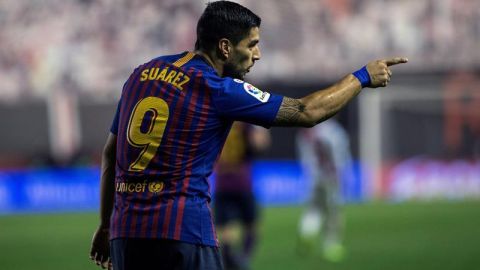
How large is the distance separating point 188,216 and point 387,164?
20.2 m

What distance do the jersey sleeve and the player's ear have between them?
16 cm

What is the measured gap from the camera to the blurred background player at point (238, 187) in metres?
10.1

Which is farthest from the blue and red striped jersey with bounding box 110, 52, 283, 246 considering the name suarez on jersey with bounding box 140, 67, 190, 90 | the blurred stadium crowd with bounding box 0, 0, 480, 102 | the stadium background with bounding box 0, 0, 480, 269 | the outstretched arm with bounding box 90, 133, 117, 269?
the blurred stadium crowd with bounding box 0, 0, 480, 102

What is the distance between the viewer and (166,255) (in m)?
3.98

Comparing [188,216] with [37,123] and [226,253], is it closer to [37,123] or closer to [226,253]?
[226,253]

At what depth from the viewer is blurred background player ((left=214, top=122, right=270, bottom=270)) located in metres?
10.1

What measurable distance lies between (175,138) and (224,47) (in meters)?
0.46

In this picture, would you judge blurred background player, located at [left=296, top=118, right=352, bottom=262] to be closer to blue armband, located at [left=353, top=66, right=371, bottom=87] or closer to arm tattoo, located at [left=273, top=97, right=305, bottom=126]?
blue armband, located at [left=353, top=66, right=371, bottom=87]

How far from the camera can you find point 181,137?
403 centimetres

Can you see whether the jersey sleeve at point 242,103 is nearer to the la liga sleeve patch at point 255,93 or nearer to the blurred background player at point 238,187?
the la liga sleeve patch at point 255,93

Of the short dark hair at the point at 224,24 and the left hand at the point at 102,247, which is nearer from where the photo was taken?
the short dark hair at the point at 224,24

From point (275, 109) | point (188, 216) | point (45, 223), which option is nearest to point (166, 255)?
point (188, 216)

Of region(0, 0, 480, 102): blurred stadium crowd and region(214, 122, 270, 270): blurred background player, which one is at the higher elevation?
region(0, 0, 480, 102): blurred stadium crowd

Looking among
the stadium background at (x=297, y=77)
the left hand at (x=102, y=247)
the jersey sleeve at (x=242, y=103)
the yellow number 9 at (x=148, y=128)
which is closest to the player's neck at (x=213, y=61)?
the jersey sleeve at (x=242, y=103)
